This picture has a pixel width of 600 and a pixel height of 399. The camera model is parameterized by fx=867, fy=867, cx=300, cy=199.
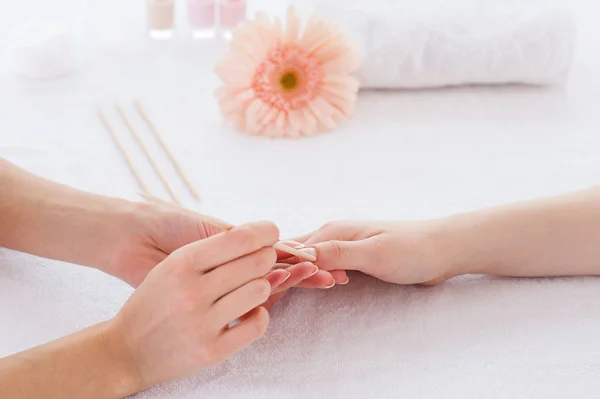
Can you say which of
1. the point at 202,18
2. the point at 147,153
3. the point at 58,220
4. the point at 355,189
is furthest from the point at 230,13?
the point at 58,220

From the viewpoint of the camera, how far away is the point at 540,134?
137 cm

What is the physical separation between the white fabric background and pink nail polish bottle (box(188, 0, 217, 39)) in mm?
37

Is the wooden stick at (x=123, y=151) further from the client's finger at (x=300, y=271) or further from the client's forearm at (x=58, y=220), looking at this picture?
the client's finger at (x=300, y=271)

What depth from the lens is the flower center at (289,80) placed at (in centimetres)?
135

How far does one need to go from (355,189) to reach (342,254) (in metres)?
0.30

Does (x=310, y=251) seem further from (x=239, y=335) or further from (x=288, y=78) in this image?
(x=288, y=78)

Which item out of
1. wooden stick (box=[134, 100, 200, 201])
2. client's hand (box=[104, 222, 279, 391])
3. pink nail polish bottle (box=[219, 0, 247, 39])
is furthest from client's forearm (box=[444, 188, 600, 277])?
pink nail polish bottle (box=[219, 0, 247, 39])

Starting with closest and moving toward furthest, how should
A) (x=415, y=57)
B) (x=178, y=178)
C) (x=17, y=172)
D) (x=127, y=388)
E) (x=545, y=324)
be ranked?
(x=127, y=388) → (x=545, y=324) → (x=17, y=172) → (x=178, y=178) → (x=415, y=57)

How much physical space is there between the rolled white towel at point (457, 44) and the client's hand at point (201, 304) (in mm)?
654

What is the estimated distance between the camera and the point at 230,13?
165cm

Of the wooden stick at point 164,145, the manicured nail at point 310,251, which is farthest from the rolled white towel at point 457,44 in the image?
the manicured nail at point 310,251

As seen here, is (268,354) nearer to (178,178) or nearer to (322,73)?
(178,178)

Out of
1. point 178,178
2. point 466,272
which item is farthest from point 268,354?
point 178,178

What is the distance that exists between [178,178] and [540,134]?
0.57 m
